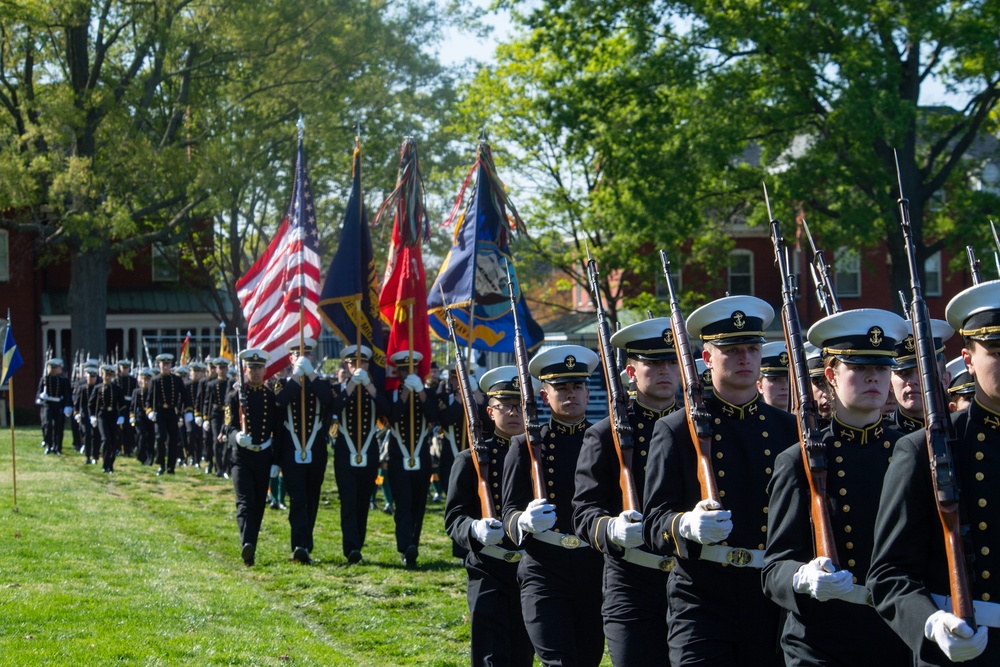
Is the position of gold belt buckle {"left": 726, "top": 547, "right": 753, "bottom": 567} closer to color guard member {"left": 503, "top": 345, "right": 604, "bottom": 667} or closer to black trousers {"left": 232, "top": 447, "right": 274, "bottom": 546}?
color guard member {"left": 503, "top": 345, "right": 604, "bottom": 667}

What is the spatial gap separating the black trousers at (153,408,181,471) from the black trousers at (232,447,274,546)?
10.4 m

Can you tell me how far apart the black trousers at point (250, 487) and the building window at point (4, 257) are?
118 feet

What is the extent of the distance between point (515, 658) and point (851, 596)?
2.89m

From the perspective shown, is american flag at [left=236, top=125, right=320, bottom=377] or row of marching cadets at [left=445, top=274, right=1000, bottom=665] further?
american flag at [left=236, top=125, right=320, bottom=377]

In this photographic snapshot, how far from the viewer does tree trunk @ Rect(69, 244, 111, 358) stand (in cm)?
3466

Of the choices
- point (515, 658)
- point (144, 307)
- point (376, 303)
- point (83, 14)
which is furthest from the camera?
point (144, 307)

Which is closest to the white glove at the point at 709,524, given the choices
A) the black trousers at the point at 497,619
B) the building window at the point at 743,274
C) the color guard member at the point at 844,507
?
the color guard member at the point at 844,507

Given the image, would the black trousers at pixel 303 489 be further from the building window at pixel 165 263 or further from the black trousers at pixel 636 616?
the building window at pixel 165 263

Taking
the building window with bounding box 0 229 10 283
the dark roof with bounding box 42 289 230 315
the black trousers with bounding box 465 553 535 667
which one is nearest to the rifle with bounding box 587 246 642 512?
the black trousers with bounding box 465 553 535 667

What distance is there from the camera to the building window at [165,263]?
44241mm

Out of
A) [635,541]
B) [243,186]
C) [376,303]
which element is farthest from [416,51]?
[635,541]

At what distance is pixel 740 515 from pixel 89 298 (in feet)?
105

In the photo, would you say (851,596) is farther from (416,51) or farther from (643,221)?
(416,51)

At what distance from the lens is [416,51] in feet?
134
